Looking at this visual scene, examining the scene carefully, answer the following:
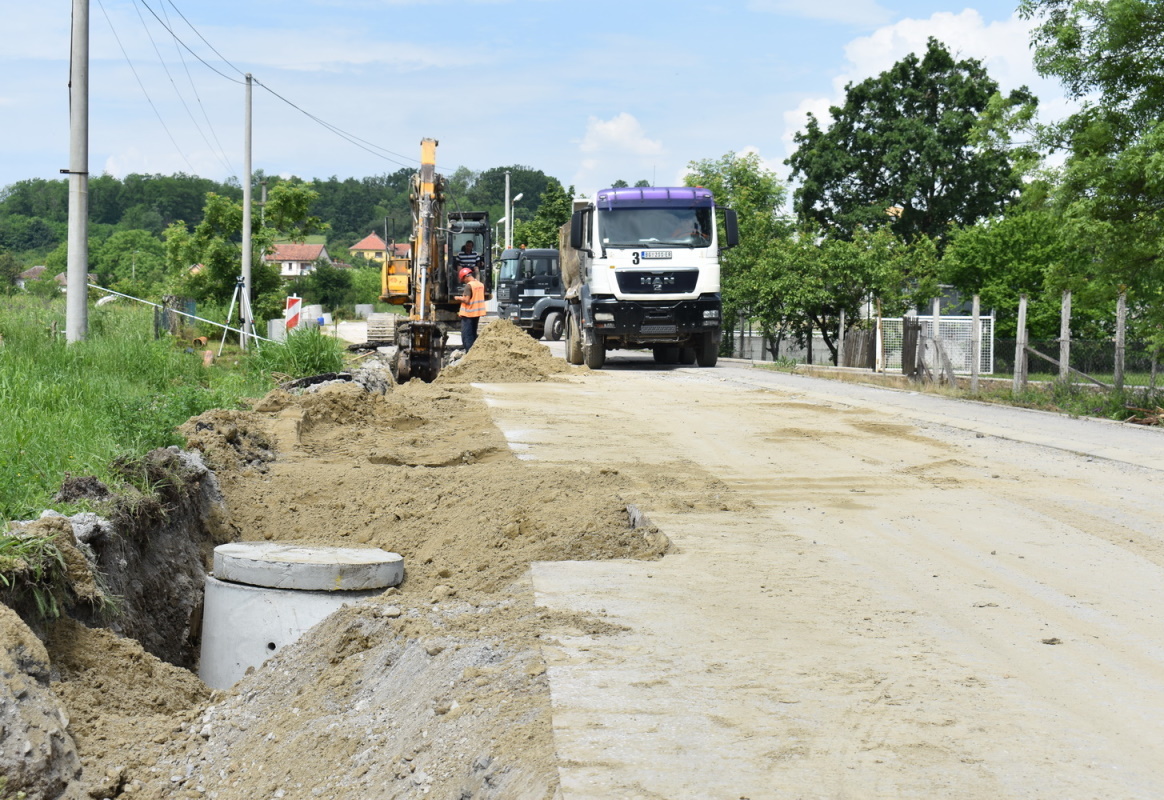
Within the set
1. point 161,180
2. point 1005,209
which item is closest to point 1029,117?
point 1005,209

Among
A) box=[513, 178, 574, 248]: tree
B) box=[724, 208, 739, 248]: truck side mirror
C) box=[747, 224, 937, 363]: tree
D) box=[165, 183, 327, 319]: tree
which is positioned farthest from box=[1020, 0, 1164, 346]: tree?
box=[513, 178, 574, 248]: tree

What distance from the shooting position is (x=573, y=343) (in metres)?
26.8

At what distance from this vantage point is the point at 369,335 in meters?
36.3

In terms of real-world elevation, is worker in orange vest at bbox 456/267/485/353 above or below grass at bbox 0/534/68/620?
above

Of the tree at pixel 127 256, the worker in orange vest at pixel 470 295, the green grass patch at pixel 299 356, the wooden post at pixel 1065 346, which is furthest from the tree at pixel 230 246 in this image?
the tree at pixel 127 256

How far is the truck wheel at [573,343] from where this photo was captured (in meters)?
26.4

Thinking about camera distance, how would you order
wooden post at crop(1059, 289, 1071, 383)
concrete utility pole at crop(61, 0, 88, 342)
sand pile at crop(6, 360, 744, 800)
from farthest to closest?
wooden post at crop(1059, 289, 1071, 383) < concrete utility pole at crop(61, 0, 88, 342) < sand pile at crop(6, 360, 744, 800)

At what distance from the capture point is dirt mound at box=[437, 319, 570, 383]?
2173 centimetres

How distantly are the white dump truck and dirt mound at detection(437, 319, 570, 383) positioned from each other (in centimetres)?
133

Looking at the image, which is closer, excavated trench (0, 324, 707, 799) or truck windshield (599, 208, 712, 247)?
excavated trench (0, 324, 707, 799)

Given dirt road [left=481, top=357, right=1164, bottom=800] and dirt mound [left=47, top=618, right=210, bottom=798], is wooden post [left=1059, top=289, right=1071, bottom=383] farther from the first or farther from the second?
dirt mound [left=47, top=618, right=210, bottom=798]

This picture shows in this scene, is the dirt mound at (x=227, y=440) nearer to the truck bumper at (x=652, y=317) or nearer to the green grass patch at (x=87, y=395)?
the green grass patch at (x=87, y=395)

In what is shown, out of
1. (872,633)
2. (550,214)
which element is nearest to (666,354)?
(872,633)

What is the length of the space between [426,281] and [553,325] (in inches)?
732
